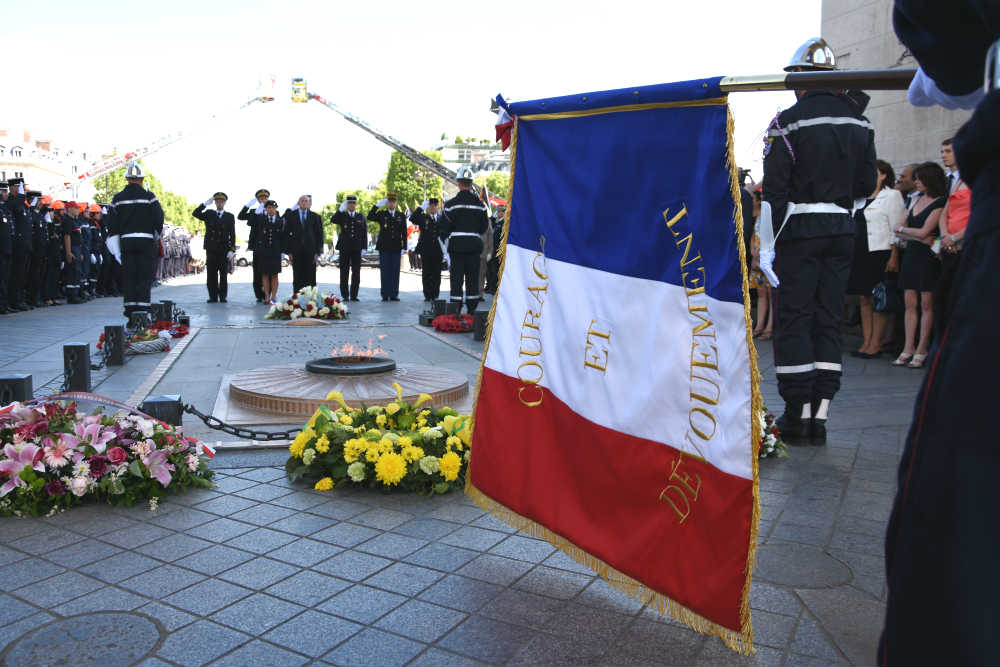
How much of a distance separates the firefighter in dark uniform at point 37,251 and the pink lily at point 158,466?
13.4 m

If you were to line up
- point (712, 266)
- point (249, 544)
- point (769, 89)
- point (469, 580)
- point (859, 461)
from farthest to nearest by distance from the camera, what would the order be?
1. point (859, 461)
2. point (249, 544)
3. point (469, 580)
4. point (712, 266)
5. point (769, 89)

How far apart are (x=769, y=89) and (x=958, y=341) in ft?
3.75

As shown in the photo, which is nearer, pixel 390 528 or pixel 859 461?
pixel 390 528

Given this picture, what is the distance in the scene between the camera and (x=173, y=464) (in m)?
4.33

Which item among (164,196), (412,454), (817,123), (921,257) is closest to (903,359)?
(921,257)

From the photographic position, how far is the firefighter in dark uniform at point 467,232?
45.6 feet

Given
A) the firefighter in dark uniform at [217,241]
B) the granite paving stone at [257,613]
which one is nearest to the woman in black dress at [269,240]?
the firefighter in dark uniform at [217,241]

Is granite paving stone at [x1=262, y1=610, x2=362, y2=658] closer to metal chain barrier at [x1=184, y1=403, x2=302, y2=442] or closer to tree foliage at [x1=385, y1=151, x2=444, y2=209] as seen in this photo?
metal chain barrier at [x1=184, y1=403, x2=302, y2=442]

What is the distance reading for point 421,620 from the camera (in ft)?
9.42

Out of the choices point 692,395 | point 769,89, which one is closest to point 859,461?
point 692,395

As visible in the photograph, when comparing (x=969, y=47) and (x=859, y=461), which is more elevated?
(x=969, y=47)

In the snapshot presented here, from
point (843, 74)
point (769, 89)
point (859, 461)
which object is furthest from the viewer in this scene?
point (859, 461)

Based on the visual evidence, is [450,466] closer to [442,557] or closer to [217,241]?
[442,557]

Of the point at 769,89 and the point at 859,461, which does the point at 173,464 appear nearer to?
the point at 769,89
